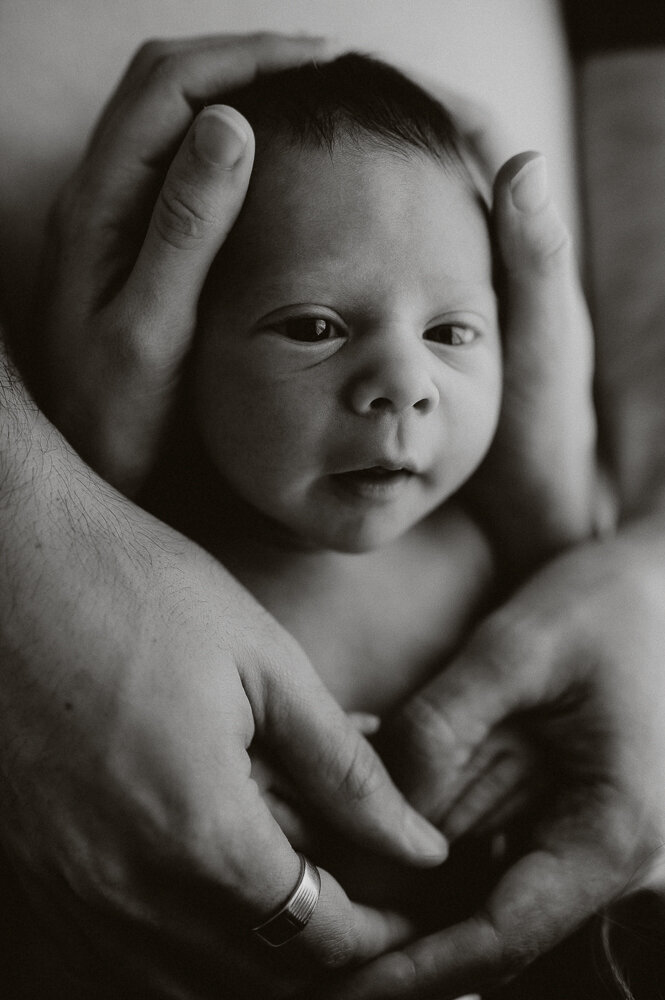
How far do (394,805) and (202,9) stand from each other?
1008mm

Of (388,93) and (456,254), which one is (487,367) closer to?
(456,254)

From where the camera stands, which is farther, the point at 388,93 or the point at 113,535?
the point at 388,93

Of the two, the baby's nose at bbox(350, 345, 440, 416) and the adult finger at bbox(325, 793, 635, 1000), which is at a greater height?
the baby's nose at bbox(350, 345, 440, 416)

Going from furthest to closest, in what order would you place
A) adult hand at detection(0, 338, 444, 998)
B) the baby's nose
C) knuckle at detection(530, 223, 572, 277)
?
knuckle at detection(530, 223, 572, 277) → the baby's nose → adult hand at detection(0, 338, 444, 998)

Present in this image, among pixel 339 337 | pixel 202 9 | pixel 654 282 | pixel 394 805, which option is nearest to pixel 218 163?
pixel 339 337

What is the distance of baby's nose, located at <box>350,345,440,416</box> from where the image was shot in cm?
79

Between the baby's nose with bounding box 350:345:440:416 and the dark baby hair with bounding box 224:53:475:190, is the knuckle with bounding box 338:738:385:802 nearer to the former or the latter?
the baby's nose with bounding box 350:345:440:416

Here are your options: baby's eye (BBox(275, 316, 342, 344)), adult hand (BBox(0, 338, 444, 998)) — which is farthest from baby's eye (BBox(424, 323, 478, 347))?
adult hand (BBox(0, 338, 444, 998))

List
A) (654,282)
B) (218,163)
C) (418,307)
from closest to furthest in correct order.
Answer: (218,163), (418,307), (654,282)

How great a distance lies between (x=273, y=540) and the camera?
3.19ft

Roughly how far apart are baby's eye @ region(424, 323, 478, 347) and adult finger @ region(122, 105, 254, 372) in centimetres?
24

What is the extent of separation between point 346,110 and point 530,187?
8.2 inches

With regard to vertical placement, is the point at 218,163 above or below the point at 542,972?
above

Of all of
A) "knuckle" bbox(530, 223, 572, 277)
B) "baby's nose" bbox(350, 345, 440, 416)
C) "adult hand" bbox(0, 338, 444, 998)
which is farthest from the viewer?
"knuckle" bbox(530, 223, 572, 277)
